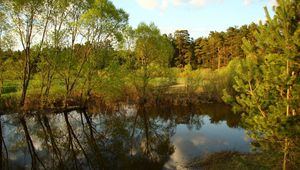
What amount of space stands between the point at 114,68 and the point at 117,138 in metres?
12.1

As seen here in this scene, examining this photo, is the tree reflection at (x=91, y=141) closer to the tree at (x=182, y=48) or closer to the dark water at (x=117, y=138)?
the dark water at (x=117, y=138)

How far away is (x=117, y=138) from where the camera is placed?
63.3 feet

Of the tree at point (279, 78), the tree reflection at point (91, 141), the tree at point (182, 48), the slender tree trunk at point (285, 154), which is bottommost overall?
the tree reflection at point (91, 141)

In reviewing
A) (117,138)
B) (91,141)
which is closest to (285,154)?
(117,138)

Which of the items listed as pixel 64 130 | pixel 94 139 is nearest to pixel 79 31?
pixel 64 130

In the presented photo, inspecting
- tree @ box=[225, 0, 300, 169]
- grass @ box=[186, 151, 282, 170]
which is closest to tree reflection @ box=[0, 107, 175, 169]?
grass @ box=[186, 151, 282, 170]

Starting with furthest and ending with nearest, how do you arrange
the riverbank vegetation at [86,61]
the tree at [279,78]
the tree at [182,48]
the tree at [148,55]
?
1. the tree at [182,48]
2. the tree at [148,55]
3. the riverbank vegetation at [86,61]
4. the tree at [279,78]

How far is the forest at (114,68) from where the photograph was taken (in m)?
8.92

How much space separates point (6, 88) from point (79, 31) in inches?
604

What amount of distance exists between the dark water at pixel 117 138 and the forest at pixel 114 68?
291cm

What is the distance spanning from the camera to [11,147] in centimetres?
1745

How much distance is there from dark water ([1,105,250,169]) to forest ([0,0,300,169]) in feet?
9.54

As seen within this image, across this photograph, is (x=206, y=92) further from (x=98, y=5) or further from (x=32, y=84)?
(x=32, y=84)

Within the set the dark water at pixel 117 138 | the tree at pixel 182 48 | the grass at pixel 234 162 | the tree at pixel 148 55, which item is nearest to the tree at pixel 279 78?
the grass at pixel 234 162
